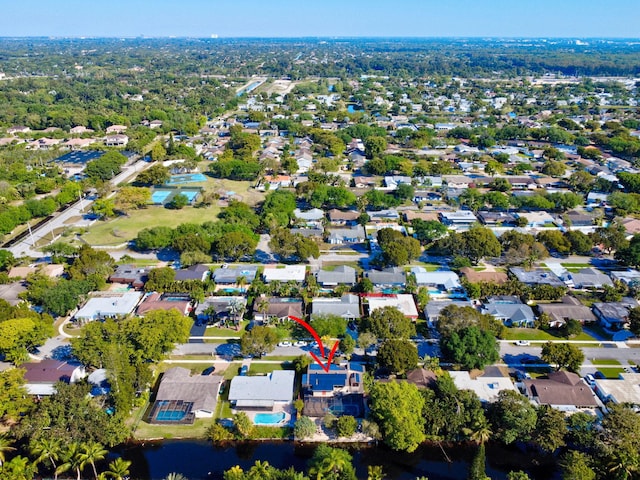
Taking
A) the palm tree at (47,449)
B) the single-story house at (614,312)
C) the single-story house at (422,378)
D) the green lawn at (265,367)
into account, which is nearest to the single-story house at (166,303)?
the green lawn at (265,367)

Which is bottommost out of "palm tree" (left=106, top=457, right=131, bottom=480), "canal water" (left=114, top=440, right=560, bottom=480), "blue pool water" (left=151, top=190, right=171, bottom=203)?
"canal water" (left=114, top=440, right=560, bottom=480)

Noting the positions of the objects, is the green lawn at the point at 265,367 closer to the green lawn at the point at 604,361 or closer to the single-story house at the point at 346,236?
the single-story house at the point at 346,236

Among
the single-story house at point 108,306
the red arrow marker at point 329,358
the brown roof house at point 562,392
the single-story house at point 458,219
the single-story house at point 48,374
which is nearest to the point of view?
the brown roof house at point 562,392

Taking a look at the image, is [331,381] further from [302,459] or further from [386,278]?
[386,278]

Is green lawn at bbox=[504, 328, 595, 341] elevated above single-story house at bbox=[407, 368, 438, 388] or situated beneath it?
situated beneath

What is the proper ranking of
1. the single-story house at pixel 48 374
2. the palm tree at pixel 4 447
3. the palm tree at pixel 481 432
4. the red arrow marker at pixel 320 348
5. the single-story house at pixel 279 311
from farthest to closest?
the single-story house at pixel 279 311
the red arrow marker at pixel 320 348
the single-story house at pixel 48 374
the palm tree at pixel 481 432
the palm tree at pixel 4 447

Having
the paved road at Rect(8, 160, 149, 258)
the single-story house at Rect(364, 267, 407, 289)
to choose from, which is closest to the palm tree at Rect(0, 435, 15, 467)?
the paved road at Rect(8, 160, 149, 258)

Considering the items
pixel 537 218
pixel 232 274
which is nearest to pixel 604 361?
pixel 537 218

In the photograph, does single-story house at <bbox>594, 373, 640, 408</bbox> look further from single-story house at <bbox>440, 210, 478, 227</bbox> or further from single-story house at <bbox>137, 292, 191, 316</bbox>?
single-story house at <bbox>137, 292, 191, 316</bbox>
